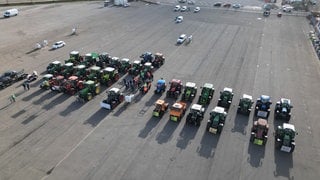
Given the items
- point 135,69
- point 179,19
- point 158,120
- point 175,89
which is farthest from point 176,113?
point 179,19

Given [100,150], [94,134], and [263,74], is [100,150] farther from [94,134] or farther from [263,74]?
[263,74]

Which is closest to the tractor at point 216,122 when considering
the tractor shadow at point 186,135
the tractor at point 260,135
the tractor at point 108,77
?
the tractor shadow at point 186,135

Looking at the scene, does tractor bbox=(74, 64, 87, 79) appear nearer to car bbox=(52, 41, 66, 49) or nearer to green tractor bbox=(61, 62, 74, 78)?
green tractor bbox=(61, 62, 74, 78)

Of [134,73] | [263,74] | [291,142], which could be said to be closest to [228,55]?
[263,74]

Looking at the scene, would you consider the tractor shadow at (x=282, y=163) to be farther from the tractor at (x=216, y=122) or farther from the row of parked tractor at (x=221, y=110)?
the tractor at (x=216, y=122)

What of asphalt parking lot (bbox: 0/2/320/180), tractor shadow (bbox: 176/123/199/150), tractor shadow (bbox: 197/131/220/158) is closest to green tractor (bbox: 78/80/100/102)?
asphalt parking lot (bbox: 0/2/320/180)

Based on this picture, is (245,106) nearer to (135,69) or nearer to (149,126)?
(149,126)
